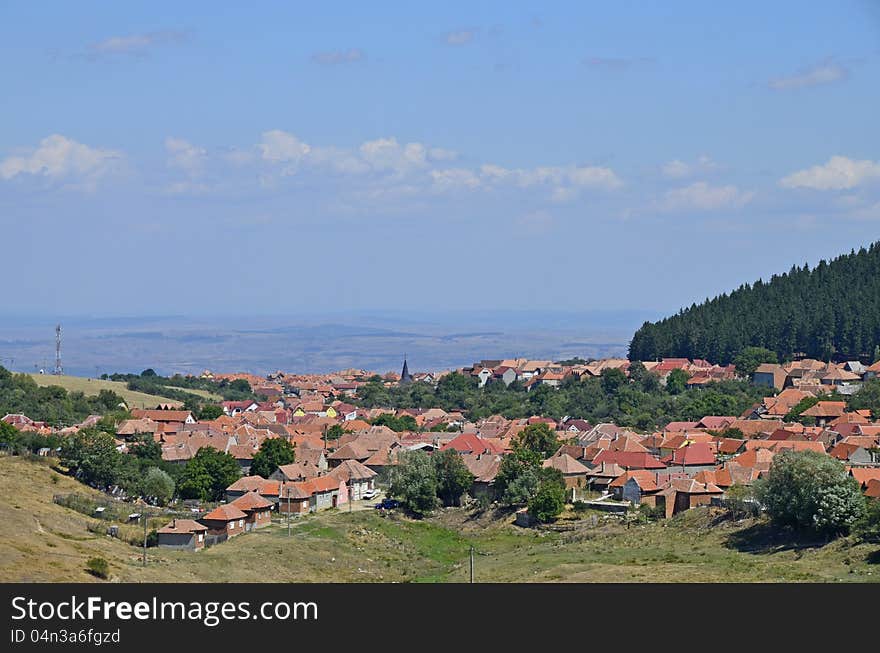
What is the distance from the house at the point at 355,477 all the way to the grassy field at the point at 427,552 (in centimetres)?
449

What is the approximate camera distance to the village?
47656 mm

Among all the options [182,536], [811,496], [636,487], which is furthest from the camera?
[636,487]

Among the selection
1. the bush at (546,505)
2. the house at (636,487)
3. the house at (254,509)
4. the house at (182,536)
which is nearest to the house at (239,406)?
the house at (254,509)

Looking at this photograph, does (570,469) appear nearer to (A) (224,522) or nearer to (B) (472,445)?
(B) (472,445)

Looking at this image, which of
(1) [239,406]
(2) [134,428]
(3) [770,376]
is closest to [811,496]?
(2) [134,428]

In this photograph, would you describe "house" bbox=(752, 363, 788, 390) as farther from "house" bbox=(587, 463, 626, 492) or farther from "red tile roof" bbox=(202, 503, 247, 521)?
"red tile roof" bbox=(202, 503, 247, 521)

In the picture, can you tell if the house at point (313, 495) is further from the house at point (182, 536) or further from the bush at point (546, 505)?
the bush at point (546, 505)

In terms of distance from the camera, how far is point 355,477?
181ft

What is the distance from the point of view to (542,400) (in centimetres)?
9081

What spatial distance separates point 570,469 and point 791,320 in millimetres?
50219

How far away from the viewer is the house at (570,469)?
52.3 m

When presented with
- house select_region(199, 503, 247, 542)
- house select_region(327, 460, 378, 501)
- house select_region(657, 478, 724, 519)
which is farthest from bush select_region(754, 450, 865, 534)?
house select_region(327, 460, 378, 501)
